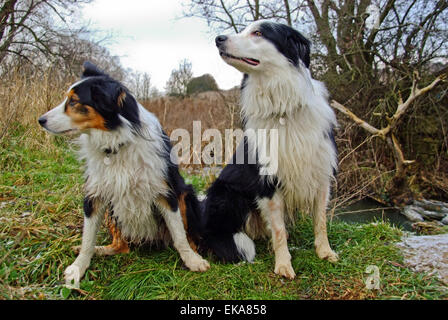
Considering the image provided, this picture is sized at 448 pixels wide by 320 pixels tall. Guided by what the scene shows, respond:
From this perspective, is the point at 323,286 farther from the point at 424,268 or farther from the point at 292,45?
the point at 292,45

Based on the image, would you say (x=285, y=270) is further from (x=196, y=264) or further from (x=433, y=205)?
(x=433, y=205)

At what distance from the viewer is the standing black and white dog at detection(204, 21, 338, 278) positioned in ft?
8.34

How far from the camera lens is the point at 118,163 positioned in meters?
2.46

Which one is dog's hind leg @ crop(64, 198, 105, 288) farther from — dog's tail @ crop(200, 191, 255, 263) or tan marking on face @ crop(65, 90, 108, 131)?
dog's tail @ crop(200, 191, 255, 263)

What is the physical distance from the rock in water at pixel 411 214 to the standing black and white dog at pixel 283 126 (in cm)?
366

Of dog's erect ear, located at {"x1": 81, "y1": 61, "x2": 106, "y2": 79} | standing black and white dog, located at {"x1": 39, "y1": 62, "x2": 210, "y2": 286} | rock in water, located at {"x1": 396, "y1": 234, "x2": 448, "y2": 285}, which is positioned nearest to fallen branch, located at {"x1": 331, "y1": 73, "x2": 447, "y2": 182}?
rock in water, located at {"x1": 396, "y1": 234, "x2": 448, "y2": 285}

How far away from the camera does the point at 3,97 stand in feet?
18.3

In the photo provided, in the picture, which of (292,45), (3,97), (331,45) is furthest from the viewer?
(331,45)

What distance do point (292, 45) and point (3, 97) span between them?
5240 millimetres

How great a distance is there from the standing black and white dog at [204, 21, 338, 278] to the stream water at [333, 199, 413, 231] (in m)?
2.66

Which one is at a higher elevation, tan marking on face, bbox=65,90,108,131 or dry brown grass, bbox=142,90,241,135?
dry brown grass, bbox=142,90,241,135

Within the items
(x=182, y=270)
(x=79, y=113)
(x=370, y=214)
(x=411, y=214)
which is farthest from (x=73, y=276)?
(x=411, y=214)
